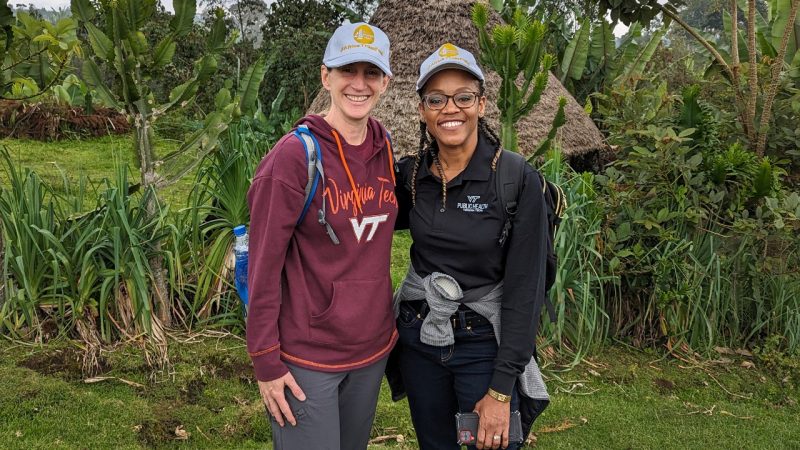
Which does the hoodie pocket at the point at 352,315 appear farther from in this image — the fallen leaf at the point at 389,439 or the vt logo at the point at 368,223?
the fallen leaf at the point at 389,439

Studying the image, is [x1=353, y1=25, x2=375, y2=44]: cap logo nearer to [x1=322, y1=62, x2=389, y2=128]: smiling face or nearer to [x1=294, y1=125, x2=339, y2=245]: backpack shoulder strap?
[x1=322, y1=62, x2=389, y2=128]: smiling face

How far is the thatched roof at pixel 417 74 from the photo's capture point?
24.8ft

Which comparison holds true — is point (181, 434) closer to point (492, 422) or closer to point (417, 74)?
point (492, 422)

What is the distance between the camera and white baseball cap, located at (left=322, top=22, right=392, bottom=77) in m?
2.15

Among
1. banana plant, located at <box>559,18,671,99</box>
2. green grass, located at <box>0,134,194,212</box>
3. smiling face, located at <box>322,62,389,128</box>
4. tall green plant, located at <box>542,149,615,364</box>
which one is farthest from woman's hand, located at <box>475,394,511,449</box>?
banana plant, located at <box>559,18,671,99</box>

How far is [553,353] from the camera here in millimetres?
4777

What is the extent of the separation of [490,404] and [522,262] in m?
0.48

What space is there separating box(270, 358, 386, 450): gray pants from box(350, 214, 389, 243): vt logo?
46cm

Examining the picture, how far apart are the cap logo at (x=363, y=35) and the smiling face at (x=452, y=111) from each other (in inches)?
9.4

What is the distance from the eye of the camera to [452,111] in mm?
2236

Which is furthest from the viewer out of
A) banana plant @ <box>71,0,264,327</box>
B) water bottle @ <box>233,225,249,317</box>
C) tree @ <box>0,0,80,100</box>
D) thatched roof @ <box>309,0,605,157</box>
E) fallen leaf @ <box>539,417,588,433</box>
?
thatched roof @ <box>309,0,605,157</box>

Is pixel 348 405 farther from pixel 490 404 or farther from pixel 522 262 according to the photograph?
pixel 522 262

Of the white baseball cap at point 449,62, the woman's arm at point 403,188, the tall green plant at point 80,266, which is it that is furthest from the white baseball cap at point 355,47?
the tall green plant at point 80,266

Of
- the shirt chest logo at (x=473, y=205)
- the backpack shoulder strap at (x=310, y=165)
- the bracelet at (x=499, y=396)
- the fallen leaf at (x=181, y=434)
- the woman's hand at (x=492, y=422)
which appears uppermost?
the backpack shoulder strap at (x=310, y=165)
